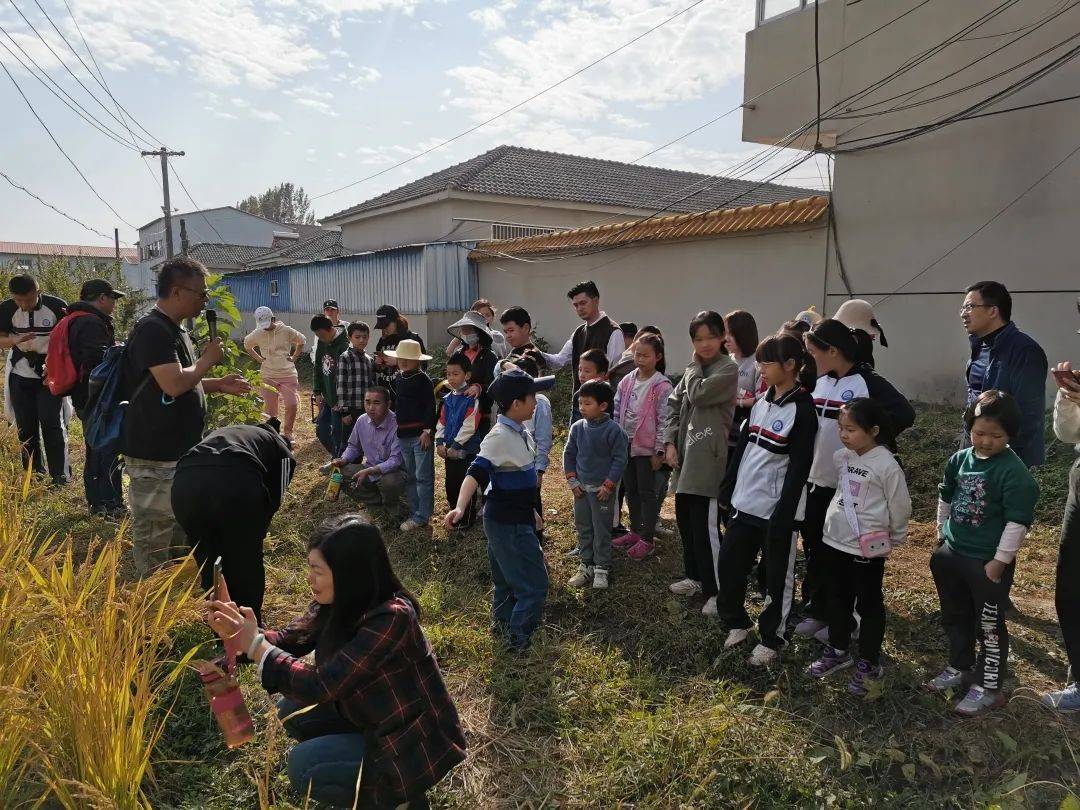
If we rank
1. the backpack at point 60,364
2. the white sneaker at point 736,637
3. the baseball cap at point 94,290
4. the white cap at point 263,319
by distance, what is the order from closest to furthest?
the white sneaker at point 736,637
the backpack at point 60,364
the baseball cap at point 94,290
the white cap at point 263,319

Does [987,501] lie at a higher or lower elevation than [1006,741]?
higher

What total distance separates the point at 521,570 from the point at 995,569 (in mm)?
2128

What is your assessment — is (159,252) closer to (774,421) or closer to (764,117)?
(764,117)

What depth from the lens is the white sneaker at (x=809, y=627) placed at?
361 centimetres

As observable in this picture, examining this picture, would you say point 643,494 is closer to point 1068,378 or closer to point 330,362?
point 1068,378

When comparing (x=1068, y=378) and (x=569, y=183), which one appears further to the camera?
(x=569, y=183)

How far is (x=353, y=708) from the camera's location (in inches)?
85.7

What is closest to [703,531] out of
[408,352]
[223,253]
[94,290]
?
[408,352]

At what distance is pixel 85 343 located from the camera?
5246 millimetres

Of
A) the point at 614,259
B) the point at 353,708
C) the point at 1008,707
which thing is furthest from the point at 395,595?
the point at 614,259

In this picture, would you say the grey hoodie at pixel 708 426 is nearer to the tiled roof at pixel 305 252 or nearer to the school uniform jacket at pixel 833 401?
the school uniform jacket at pixel 833 401

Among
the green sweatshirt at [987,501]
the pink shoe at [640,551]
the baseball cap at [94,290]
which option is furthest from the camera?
the baseball cap at [94,290]

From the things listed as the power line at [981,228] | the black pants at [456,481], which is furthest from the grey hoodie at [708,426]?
the power line at [981,228]

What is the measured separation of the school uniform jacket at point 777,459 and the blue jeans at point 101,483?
493 cm
